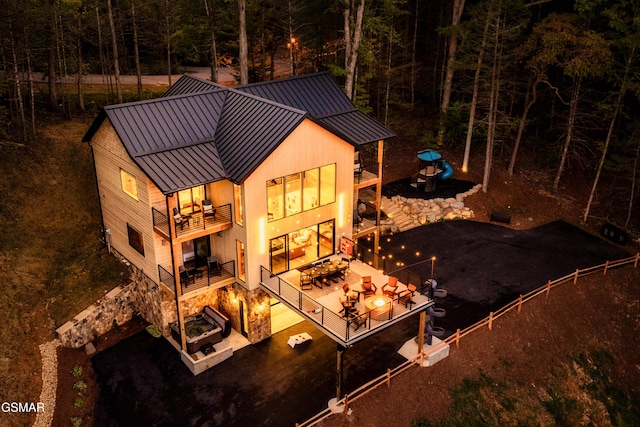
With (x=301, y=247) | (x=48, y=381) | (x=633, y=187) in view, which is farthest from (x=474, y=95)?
(x=48, y=381)

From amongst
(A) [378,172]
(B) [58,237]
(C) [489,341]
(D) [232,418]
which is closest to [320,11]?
(A) [378,172]

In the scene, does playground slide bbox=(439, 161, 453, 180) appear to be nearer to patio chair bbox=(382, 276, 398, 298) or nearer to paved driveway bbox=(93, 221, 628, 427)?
paved driveway bbox=(93, 221, 628, 427)

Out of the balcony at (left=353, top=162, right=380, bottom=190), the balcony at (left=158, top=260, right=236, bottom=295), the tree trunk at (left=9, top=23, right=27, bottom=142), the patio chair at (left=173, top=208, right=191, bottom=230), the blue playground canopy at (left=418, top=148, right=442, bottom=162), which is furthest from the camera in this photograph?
the blue playground canopy at (left=418, top=148, right=442, bottom=162)

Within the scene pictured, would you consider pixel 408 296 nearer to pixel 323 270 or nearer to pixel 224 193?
pixel 323 270

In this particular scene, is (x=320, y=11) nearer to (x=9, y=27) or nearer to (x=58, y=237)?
(x=9, y=27)

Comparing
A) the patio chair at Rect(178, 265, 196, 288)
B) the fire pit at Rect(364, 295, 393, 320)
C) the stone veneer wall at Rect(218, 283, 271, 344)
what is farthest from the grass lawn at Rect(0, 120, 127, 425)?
the fire pit at Rect(364, 295, 393, 320)

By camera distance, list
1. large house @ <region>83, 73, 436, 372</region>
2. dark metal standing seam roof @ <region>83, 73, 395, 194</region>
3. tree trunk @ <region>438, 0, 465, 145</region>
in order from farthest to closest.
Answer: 1. tree trunk @ <region>438, 0, 465, 145</region>
2. large house @ <region>83, 73, 436, 372</region>
3. dark metal standing seam roof @ <region>83, 73, 395, 194</region>
